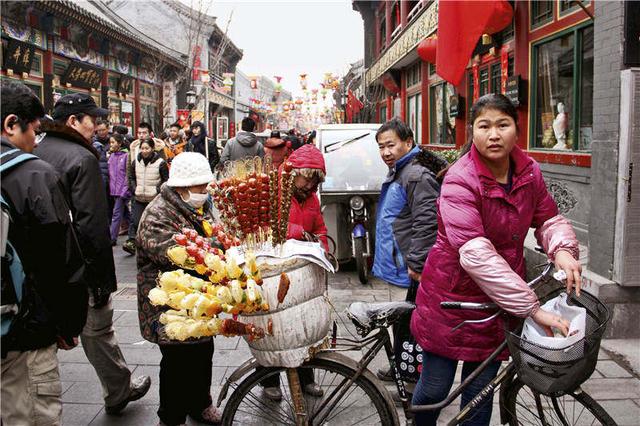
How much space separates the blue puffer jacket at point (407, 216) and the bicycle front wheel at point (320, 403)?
0.85 m

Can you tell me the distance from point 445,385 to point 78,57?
17.6 meters

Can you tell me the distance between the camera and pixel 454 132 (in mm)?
15320

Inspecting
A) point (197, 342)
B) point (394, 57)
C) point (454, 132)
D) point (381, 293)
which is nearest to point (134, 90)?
point (394, 57)

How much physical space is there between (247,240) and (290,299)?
353mm

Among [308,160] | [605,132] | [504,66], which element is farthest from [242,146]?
[605,132]

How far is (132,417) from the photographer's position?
12.9 ft

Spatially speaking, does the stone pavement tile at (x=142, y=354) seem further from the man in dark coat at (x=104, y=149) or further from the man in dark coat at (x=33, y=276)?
the man in dark coat at (x=104, y=149)

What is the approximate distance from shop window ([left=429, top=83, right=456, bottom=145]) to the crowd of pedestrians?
39.3ft

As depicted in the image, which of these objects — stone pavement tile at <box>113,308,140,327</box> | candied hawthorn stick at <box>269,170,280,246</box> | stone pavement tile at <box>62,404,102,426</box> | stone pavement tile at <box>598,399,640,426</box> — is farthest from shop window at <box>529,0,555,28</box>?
stone pavement tile at <box>62,404,102,426</box>

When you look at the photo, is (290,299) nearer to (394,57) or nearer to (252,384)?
(252,384)

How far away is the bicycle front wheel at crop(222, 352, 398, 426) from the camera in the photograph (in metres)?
3.02

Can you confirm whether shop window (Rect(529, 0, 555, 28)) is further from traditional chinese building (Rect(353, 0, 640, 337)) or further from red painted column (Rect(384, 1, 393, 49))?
red painted column (Rect(384, 1, 393, 49))

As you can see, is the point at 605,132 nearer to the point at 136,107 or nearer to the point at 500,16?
the point at 500,16

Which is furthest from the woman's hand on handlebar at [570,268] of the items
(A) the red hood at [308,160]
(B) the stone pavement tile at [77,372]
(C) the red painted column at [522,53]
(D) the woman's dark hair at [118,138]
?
(D) the woman's dark hair at [118,138]
